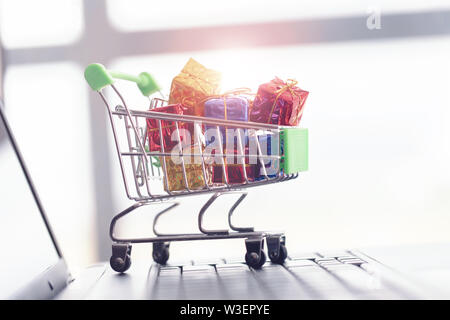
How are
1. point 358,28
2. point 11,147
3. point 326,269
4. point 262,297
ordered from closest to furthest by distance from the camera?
1. point 262,297
2. point 11,147
3. point 326,269
4. point 358,28

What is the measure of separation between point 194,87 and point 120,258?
48cm

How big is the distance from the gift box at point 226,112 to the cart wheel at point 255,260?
0.90ft

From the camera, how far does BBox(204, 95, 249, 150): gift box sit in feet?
3.94

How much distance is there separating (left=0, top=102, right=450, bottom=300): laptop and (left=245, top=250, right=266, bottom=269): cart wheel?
0.07ft

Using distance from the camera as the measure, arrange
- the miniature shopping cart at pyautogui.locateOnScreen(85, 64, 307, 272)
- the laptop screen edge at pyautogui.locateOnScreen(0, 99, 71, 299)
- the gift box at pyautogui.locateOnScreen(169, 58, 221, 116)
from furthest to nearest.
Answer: the gift box at pyautogui.locateOnScreen(169, 58, 221, 116) → the miniature shopping cart at pyautogui.locateOnScreen(85, 64, 307, 272) → the laptop screen edge at pyautogui.locateOnScreen(0, 99, 71, 299)

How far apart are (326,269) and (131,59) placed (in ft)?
4.57

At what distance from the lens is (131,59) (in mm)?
2123

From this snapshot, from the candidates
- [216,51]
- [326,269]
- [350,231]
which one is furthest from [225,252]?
[326,269]

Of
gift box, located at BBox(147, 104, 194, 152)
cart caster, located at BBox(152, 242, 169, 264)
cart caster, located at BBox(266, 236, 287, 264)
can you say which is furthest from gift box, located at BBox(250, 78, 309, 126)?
cart caster, located at BBox(152, 242, 169, 264)

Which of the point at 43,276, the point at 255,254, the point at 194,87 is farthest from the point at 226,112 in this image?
the point at 43,276

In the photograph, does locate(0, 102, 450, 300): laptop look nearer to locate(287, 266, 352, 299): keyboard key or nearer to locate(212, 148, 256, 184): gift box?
locate(287, 266, 352, 299): keyboard key

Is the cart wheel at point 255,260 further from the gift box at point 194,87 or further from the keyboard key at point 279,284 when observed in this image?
the gift box at point 194,87

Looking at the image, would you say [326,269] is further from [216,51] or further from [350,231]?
[216,51]

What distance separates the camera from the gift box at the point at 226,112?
3.94 ft
